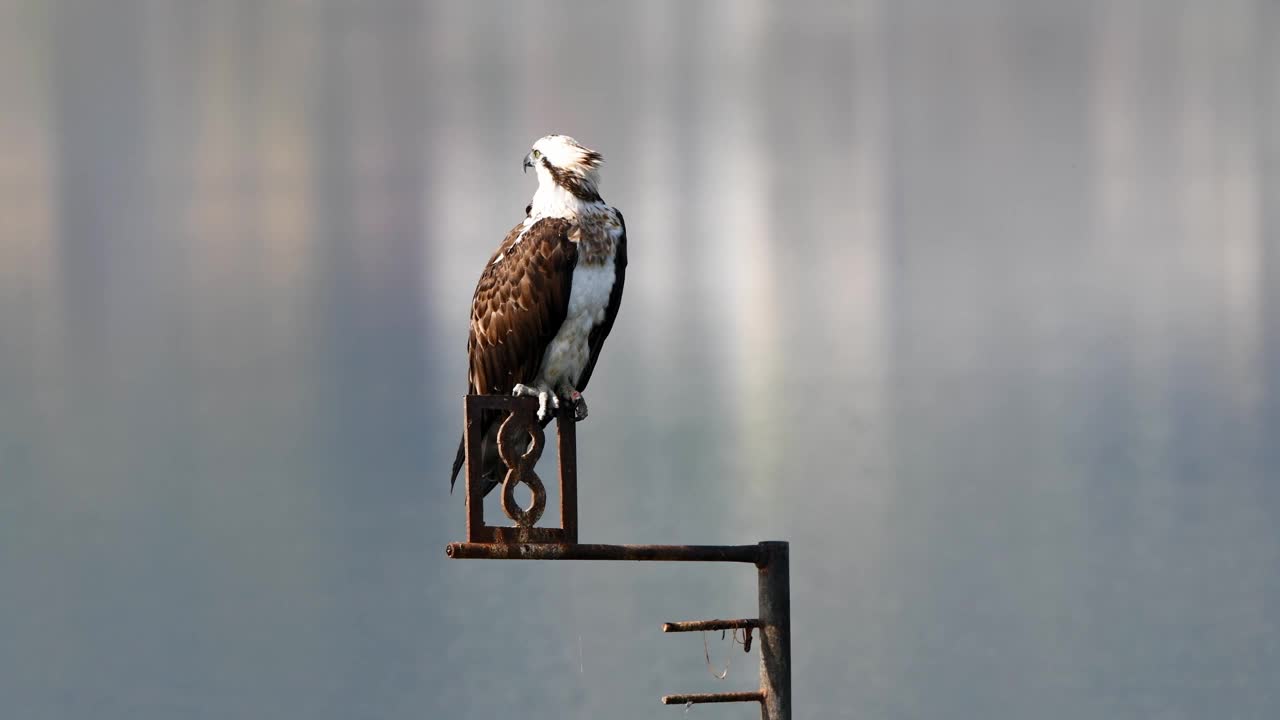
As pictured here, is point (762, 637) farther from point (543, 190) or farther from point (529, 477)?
point (543, 190)

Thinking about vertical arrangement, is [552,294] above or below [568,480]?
above

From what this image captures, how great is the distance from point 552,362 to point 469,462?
1421 mm

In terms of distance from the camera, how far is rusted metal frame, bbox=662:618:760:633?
16.0 ft

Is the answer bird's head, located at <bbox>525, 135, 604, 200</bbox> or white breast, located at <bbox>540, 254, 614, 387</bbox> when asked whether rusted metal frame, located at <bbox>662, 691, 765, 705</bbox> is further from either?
bird's head, located at <bbox>525, 135, 604, 200</bbox>

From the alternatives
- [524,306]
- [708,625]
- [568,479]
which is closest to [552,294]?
[524,306]

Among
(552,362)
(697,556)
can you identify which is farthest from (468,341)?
(697,556)

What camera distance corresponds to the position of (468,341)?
21.5 ft

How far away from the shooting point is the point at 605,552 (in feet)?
15.9

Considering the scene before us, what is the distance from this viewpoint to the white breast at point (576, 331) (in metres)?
6.39

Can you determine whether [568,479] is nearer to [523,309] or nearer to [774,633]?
[774,633]

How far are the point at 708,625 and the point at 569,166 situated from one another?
256 cm

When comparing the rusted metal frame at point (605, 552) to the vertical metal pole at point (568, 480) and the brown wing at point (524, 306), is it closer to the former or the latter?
the vertical metal pole at point (568, 480)

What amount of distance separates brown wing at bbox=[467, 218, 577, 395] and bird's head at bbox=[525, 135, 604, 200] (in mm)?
239

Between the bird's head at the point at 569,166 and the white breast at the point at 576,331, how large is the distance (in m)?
0.39
